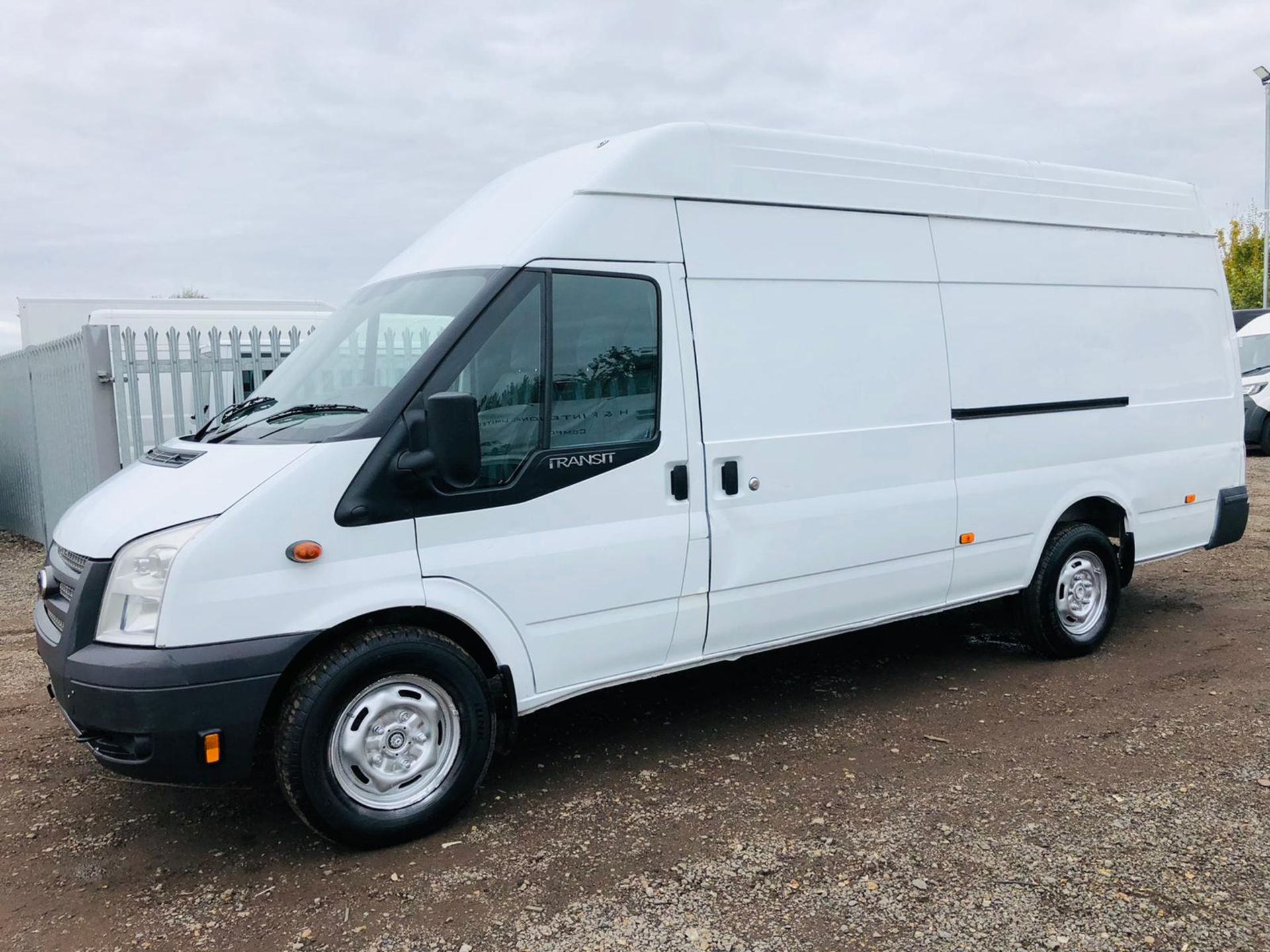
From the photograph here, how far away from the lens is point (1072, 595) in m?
6.07

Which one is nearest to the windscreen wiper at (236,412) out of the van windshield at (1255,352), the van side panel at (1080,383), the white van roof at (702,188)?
the white van roof at (702,188)

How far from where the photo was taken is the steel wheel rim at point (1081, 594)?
5.98 meters

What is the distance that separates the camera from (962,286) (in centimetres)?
538

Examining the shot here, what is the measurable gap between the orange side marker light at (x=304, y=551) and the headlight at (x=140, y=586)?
0.29 meters

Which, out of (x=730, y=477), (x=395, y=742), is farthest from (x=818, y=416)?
(x=395, y=742)

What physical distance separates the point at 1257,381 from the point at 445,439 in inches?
A: 669

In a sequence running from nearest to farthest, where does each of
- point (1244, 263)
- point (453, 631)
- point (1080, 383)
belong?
1. point (453, 631)
2. point (1080, 383)
3. point (1244, 263)

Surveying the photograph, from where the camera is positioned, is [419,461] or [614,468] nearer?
[419,461]

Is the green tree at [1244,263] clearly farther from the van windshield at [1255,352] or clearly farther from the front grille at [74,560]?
the front grille at [74,560]

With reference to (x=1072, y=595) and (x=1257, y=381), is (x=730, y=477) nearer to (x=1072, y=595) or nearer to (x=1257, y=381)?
(x=1072, y=595)

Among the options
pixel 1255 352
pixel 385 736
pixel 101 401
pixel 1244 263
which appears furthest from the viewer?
pixel 1244 263

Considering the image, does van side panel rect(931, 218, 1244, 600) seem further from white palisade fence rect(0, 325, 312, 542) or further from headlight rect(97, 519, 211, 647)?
white palisade fence rect(0, 325, 312, 542)

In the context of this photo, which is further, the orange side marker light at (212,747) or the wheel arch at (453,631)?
the wheel arch at (453,631)

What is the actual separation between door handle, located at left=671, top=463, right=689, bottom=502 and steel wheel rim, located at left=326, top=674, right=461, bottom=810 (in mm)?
1236
